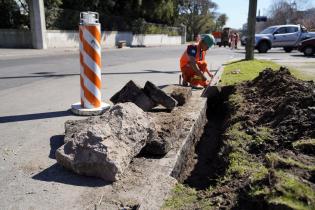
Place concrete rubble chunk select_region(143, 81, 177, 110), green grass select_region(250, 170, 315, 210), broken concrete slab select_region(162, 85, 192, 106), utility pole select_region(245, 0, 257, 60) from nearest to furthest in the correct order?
1. green grass select_region(250, 170, 315, 210)
2. concrete rubble chunk select_region(143, 81, 177, 110)
3. broken concrete slab select_region(162, 85, 192, 106)
4. utility pole select_region(245, 0, 257, 60)

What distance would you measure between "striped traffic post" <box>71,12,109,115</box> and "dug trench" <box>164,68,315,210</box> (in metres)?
1.92

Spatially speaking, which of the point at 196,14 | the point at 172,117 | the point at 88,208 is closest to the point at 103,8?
the point at 172,117

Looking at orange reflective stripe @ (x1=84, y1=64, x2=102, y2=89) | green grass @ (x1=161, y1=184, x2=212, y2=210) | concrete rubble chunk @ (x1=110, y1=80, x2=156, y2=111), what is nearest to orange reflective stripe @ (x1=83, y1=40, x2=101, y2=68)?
orange reflective stripe @ (x1=84, y1=64, x2=102, y2=89)

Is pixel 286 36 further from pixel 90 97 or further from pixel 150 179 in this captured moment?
pixel 150 179

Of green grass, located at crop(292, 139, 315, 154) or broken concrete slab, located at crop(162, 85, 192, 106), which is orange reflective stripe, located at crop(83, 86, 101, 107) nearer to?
broken concrete slab, located at crop(162, 85, 192, 106)

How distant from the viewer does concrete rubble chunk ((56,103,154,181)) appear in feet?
11.2

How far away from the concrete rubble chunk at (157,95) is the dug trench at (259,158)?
839mm

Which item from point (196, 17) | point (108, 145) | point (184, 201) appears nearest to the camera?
point (184, 201)

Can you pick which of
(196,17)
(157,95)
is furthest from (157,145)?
(196,17)

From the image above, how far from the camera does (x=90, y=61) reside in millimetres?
5906

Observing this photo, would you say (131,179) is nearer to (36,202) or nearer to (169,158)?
(169,158)

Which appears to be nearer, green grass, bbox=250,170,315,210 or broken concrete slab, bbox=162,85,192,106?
green grass, bbox=250,170,315,210

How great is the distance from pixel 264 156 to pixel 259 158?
57 mm

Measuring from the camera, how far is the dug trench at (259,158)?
2709mm
